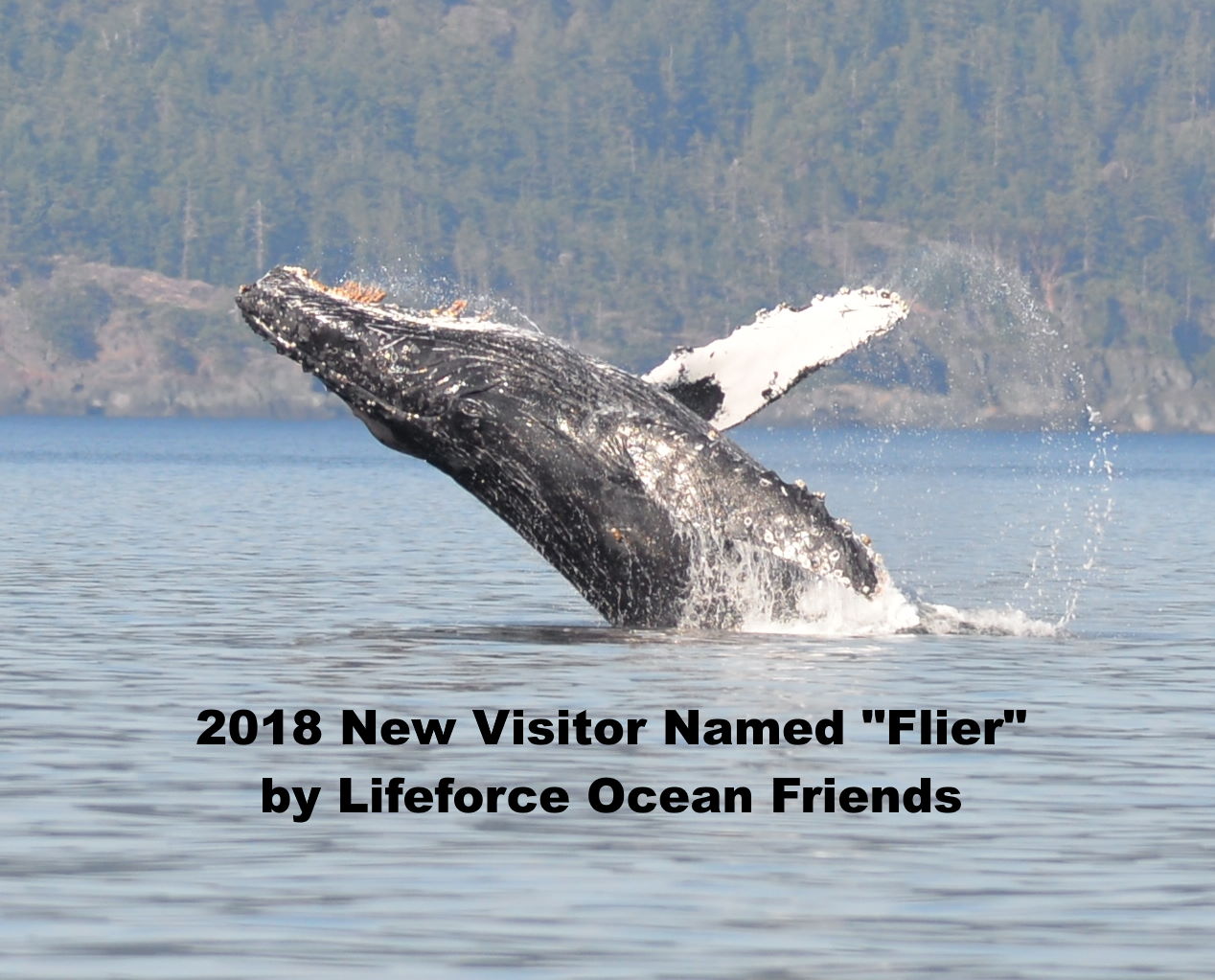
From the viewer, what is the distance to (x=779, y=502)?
20.3m

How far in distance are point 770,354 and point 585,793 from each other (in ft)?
22.6

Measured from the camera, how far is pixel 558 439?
20.1 meters

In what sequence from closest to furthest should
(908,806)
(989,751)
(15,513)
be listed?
(908,806) → (989,751) → (15,513)

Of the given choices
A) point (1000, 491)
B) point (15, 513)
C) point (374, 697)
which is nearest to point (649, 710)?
point (374, 697)

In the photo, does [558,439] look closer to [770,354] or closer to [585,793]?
[770,354]

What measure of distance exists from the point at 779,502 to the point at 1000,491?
7360cm

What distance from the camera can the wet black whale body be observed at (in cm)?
1994

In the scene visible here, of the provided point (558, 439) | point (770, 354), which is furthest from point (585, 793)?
point (770, 354)

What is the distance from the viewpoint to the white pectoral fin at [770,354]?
802 inches

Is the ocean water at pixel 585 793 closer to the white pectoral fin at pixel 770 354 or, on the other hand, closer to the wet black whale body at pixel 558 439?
the wet black whale body at pixel 558 439

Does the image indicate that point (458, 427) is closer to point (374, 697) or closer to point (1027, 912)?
point (374, 697)

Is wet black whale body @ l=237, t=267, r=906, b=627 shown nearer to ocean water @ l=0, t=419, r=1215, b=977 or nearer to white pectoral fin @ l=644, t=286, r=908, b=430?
white pectoral fin @ l=644, t=286, r=908, b=430

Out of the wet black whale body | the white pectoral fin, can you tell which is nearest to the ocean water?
the wet black whale body

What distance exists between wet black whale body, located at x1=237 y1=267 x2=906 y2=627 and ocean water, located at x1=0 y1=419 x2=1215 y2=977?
2.67ft
